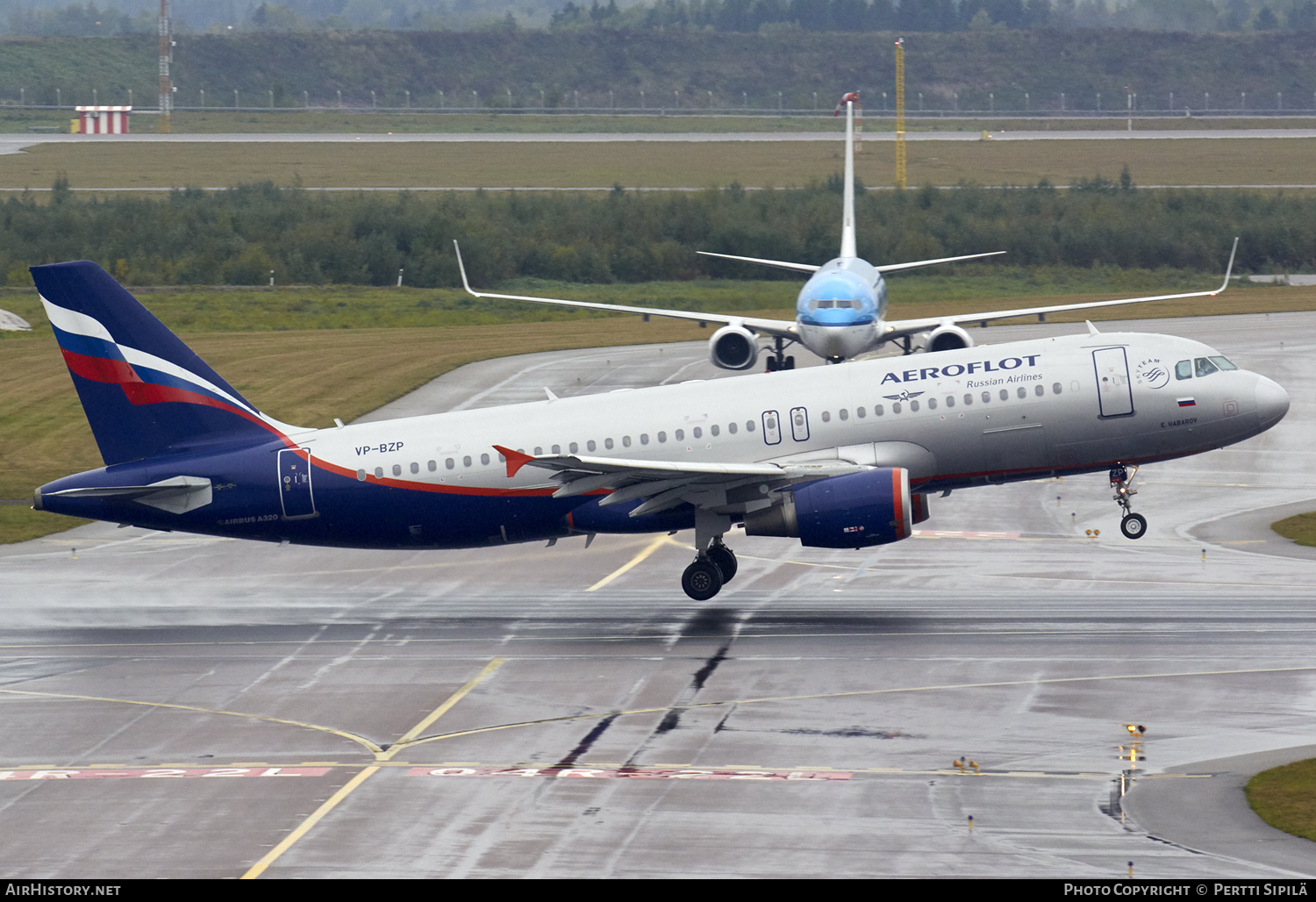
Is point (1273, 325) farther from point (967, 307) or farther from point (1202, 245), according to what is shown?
point (1202, 245)

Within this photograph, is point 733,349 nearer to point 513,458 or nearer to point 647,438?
point 647,438

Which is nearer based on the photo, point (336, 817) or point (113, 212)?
point (336, 817)

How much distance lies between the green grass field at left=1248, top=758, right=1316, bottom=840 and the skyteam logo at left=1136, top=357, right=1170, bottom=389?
11.9 metres

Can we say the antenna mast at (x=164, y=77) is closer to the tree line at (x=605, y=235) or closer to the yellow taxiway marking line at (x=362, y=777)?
the tree line at (x=605, y=235)

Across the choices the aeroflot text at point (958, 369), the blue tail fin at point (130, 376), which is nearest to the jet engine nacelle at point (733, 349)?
the aeroflot text at point (958, 369)

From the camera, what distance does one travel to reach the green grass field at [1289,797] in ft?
66.9

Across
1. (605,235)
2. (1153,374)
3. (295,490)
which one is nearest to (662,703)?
(295,490)

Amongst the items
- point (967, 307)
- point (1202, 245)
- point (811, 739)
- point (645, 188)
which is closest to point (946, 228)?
point (1202, 245)

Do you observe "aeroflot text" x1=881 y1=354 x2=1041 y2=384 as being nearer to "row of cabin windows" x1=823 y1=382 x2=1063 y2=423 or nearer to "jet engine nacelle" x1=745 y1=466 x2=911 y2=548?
"row of cabin windows" x1=823 y1=382 x2=1063 y2=423

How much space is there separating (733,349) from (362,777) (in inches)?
1533
